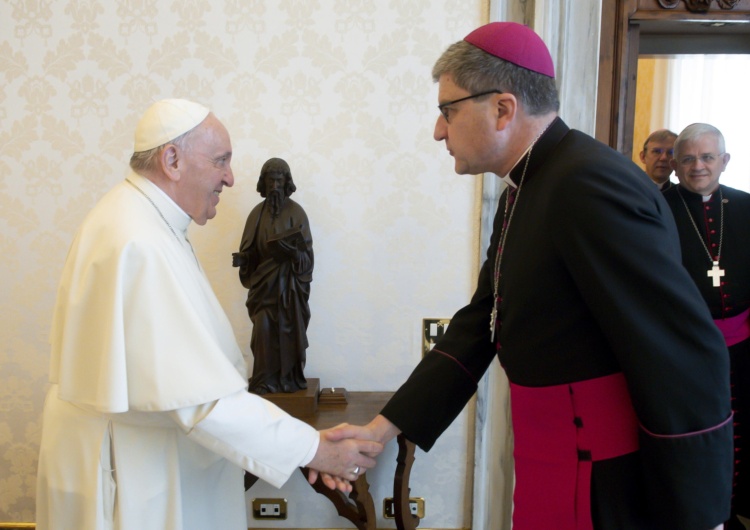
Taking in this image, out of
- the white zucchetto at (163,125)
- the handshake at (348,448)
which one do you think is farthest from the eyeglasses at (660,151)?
the white zucchetto at (163,125)

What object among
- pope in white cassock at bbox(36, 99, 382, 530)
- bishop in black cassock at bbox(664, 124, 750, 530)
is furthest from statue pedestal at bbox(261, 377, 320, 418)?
bishop in black cassock at bbox(664, 124, 750, 530)

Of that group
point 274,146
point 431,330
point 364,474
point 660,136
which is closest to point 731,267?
point 660,136

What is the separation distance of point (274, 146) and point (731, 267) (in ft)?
7.37

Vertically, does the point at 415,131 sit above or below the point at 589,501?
above

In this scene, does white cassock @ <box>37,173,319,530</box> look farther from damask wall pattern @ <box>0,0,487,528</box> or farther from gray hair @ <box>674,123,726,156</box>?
gray hair @ <box>674,123,726,156</box>

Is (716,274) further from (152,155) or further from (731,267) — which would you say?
(152,155)

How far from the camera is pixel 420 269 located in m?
3.32

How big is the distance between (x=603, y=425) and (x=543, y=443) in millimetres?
165

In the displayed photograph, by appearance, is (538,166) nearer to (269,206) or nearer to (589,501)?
(589,501)

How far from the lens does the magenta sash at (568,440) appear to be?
1439 mm

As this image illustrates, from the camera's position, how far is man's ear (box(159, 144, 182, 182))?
2012mm

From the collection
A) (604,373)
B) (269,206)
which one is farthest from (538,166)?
(269,206)

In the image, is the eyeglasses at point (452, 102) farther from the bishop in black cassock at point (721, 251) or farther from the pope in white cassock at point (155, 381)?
the bishop in black cassock at point (721, 251)

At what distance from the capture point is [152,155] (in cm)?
202
